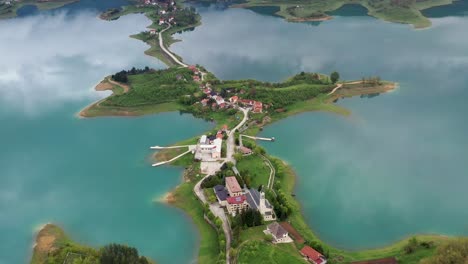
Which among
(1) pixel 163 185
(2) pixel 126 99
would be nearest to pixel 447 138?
(1) pixel 163 185

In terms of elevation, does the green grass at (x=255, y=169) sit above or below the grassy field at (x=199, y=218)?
above

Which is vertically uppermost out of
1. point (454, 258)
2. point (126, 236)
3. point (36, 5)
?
point (36, 5)

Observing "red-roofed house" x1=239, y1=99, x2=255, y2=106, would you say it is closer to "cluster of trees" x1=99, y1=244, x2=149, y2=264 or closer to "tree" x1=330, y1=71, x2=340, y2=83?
"tree" x1=330, y1=71, x2=340, y2=83

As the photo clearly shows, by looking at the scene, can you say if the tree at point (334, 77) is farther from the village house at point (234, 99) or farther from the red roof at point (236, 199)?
the red roof at point (236, 199)

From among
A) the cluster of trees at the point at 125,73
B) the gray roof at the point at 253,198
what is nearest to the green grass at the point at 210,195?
the gray roof at the point at 253,198

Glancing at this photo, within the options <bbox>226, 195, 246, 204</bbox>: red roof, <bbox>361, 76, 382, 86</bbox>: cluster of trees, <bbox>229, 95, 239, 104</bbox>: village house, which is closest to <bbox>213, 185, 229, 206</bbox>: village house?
<bbox>226, 195, 246, 204</bbox>: red roof

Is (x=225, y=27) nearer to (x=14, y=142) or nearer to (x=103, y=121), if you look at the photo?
(x=103, y=121)
